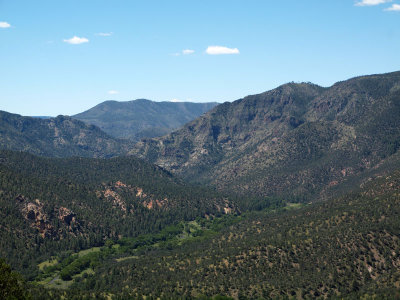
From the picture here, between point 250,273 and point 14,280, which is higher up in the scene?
point 14,280

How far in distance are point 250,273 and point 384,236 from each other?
217 feet

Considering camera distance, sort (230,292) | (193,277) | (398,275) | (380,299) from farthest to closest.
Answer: (193,277) → (230,292) → (398,275) → (380,299)

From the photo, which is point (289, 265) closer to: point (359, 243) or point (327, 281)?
point (327, 281)

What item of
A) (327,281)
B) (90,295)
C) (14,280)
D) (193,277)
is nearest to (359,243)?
(327,281)

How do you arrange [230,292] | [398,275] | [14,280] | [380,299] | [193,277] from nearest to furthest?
[14,280]
[380,299]
[398,275]
[230,292]
[193,277]

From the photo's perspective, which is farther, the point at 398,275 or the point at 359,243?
the point at 359,243

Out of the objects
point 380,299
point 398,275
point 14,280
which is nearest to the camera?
point 14,280

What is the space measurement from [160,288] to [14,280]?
67849 mm

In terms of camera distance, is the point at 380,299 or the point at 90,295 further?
the point at 90,295

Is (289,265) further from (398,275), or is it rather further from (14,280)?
(14,280)

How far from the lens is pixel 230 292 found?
589 ft

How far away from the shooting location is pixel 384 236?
199 m

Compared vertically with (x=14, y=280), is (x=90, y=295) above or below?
below

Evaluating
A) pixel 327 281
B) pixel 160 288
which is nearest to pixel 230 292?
pixel 160 288
